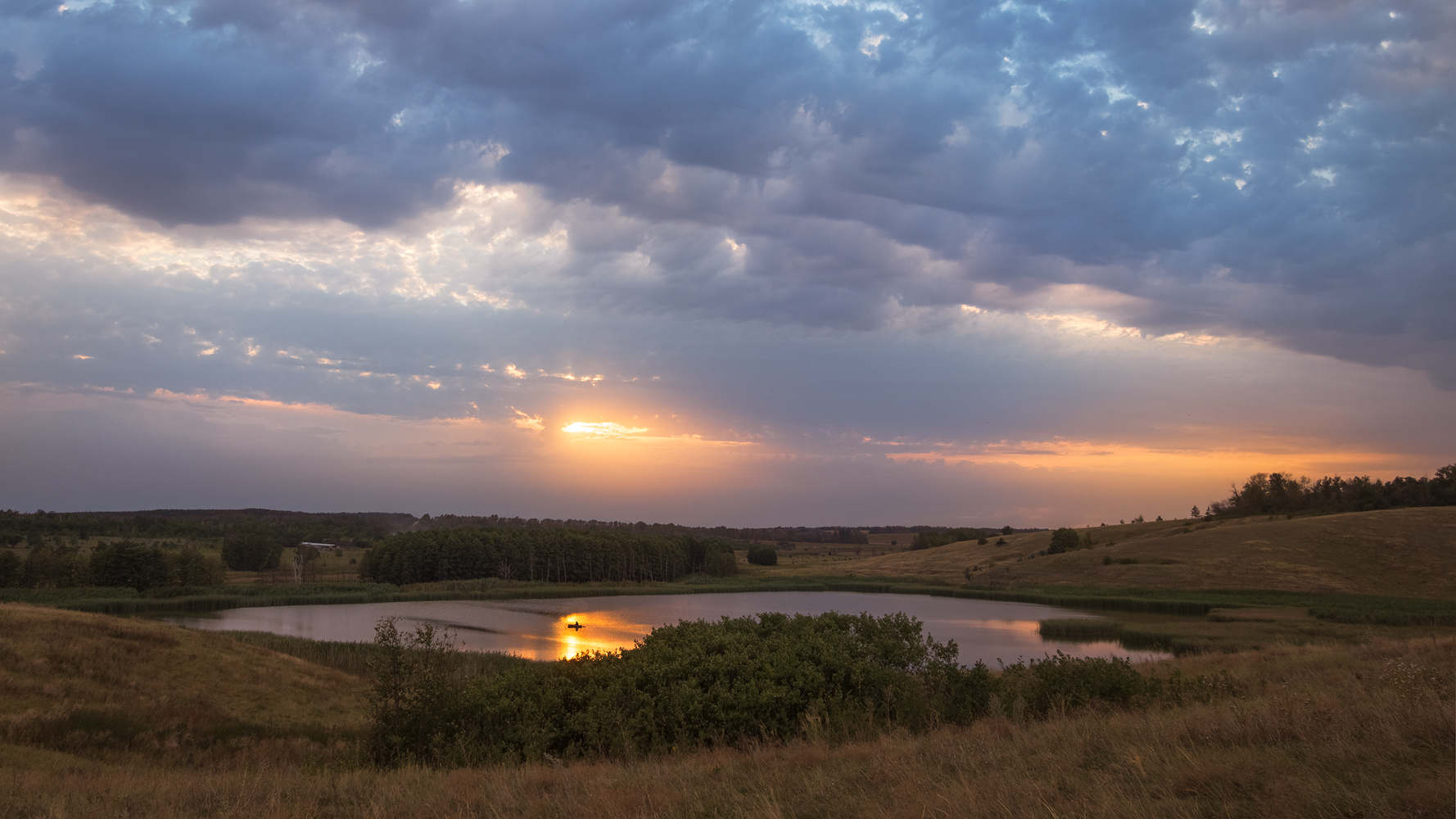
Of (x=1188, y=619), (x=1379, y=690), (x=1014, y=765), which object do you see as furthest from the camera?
(x=1188, y=619)

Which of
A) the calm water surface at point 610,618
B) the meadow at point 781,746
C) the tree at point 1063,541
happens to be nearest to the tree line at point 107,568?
the calm water surface at point 610,618

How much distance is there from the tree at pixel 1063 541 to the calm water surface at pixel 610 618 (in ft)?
95.2

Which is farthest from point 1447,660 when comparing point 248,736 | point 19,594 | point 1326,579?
point 19,594

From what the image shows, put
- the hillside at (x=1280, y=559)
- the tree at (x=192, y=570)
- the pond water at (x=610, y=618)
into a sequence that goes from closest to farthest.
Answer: the pond water at (x=610, y=618), the hillside at (x=1280, y=559), the tree at (x=192, y=570)

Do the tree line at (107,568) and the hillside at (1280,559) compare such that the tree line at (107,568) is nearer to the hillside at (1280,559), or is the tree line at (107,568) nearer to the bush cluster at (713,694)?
the bush cluster at (713,694)

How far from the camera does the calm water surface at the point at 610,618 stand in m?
41.8

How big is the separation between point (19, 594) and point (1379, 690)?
297 feet

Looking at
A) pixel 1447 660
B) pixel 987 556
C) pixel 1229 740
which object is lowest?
pixel 987 556

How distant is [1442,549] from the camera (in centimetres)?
6038

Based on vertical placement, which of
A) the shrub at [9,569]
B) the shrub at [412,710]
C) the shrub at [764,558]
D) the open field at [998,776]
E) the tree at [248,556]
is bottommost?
the shrub at [764,558]

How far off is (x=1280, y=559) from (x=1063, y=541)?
33.9 m

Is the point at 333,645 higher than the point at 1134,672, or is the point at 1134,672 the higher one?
the point at 1134,672

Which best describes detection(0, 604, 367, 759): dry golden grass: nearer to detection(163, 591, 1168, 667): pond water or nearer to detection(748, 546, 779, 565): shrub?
detection(163, 591, 1168, 667): pond water

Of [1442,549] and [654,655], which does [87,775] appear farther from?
[1442,549]
